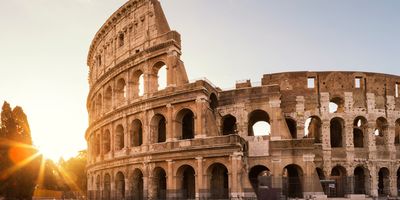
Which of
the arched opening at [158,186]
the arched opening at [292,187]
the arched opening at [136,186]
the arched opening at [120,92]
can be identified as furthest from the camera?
the arched opening at [120,92]

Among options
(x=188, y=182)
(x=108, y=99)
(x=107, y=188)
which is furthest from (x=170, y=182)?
(x=108, y=99)

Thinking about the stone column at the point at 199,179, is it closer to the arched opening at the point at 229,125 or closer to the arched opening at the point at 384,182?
the arched opening at the point at 229,125

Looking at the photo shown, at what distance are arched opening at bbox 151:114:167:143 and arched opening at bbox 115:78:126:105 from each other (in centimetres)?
396

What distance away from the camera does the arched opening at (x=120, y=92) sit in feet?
98.9

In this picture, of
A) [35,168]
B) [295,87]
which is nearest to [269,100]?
[295,87]

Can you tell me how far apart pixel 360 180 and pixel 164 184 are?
45.6ft

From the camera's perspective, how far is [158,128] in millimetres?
27422

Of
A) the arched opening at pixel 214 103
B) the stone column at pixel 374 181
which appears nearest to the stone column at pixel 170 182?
the arched opening at pixel 214 103

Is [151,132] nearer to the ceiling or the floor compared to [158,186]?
nearer to the ceiling

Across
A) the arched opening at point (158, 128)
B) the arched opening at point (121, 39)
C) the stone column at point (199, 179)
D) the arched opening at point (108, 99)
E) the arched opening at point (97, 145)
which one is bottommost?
the stone column at point (199, 179)

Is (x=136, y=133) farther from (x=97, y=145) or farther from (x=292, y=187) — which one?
(x=292, y=187)

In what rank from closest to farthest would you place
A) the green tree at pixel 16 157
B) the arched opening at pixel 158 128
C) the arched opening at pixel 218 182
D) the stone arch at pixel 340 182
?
the arched opening at pixel 218 182
the green tree at pixel 16 157
the arched opening at pixel 158 128
the stone arch at pixel 340 182

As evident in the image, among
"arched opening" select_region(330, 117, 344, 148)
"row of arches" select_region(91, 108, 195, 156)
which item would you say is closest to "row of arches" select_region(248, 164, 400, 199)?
"arched opening" select_region(330, 117, 344, 148)

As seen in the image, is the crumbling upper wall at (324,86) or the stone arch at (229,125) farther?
the stone arch at (229,125)
